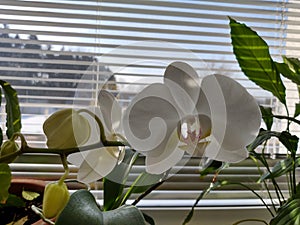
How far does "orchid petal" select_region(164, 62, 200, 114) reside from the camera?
55 centimetres

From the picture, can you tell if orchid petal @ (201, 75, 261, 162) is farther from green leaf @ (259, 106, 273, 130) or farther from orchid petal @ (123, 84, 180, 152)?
green leaf @ (259, 106, 273, 130)

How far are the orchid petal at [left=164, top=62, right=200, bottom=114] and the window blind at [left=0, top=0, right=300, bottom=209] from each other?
0.39m

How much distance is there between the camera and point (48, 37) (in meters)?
0.99

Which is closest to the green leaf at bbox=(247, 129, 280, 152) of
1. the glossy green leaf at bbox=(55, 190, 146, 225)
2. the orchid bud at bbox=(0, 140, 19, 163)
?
the glossy green leaf at bbox=(55, 190, 146, 225)

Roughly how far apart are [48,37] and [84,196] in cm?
56

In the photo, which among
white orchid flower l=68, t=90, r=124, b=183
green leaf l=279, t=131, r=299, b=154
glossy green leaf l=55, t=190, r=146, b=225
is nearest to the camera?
glossy green leaf l=55, t=190, r=146, b=225

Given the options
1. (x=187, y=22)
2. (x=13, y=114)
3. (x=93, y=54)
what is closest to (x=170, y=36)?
(x=187, y=22)

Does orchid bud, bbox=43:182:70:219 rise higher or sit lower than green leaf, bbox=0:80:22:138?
lower

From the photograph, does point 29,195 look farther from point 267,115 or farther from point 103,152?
point 267,115

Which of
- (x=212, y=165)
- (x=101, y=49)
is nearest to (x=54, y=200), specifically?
(x=212, y=165)

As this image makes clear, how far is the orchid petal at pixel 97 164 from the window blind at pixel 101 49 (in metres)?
0.33

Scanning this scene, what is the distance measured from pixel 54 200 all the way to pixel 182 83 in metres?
0.23

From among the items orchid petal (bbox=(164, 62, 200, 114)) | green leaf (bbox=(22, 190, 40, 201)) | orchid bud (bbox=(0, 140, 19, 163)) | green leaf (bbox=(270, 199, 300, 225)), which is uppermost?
orchid petal (bbox=(164, 62, 200, 114))

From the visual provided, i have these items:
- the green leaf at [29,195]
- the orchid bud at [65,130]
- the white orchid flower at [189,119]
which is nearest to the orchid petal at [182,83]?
the white orchid flower at [189,119]
